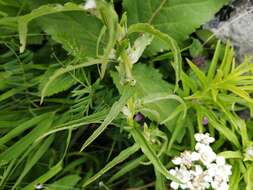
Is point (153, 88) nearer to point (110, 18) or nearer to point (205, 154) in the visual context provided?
point (205, 154)

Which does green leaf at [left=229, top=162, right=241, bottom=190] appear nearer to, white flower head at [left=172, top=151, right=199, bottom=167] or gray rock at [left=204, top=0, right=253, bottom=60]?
white flower head at [left=172, top=151, right=199, bottom=167]

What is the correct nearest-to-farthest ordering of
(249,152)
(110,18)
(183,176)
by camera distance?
(110,18) < (183,176) < (249,152)

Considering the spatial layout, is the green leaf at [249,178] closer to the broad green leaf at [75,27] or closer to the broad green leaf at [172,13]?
the broad green leaf at [172,13]

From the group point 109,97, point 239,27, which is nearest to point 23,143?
point 109,97

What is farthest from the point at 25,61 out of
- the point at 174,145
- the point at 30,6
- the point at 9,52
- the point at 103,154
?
the point at 174,145

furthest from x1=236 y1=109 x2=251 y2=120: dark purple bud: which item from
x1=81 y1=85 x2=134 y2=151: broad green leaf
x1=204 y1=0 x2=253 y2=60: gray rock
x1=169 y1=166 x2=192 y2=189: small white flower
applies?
x1=81 y1=85 x2=134 y2=151: broad green leaf

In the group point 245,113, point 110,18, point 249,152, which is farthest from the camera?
point 245,113

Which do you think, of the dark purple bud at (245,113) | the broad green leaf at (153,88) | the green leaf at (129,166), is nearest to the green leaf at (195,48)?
the broad green leaf at (153,88)
